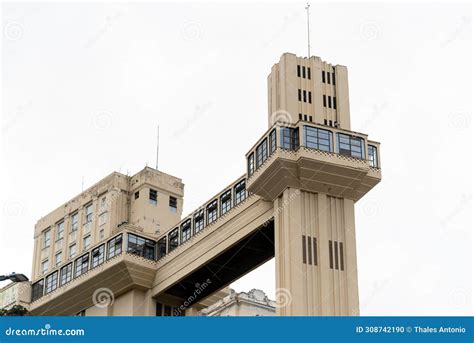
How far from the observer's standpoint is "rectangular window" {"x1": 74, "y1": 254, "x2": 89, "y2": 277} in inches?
3477

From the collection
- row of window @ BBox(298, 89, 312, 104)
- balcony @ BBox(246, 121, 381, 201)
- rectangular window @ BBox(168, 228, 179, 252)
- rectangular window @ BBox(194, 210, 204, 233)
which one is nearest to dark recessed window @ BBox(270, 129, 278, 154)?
balcony @ BBox(246, 121, 381, 201)

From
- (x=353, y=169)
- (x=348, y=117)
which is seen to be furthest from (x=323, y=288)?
(x=348, y=117)

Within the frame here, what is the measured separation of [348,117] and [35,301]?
130ft

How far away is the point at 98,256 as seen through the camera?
8769 centimetres

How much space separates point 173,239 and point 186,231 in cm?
300

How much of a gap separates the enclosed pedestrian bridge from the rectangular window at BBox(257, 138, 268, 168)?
10cm

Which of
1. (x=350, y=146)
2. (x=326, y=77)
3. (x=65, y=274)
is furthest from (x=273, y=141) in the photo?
(x=65, y=274)

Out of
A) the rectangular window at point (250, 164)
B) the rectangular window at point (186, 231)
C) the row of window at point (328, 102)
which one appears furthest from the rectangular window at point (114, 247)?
the row of window at point (328, 102)

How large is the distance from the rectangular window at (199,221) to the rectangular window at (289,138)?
50.2ft

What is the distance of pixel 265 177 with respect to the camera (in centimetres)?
6712

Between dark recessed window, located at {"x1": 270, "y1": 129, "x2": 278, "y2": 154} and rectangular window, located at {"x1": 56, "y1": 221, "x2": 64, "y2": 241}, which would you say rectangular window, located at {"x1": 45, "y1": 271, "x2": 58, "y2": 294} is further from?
dark recessed window, located at {"x1": 270, "y1": 129, "x2": 278, "y2": 154}
